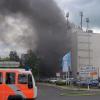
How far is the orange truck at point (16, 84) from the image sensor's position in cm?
2064

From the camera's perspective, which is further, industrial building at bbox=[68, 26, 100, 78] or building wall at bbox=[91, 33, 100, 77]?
building wall at bbox=[91, 33, 100, 77]

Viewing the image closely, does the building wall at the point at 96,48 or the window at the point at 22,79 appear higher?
the building wall at the point at 96,48

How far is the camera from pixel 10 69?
2077cm

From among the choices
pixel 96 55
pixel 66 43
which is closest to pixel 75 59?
pixel 96 55

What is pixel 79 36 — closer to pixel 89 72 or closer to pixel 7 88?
pixel 89 72

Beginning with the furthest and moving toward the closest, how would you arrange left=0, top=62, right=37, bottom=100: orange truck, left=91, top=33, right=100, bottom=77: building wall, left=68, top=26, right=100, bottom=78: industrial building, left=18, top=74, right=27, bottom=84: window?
left=91, top=33, right=100, bottom=77: building wall < left=68, top=26, right=100, bottom=78: industrial building < left=18, top=74, right=27, bottom=84: window < left=0, top=62, right=37, bottom=100: orange truck

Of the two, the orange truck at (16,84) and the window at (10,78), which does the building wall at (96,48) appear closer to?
the orange truck at (16,84)

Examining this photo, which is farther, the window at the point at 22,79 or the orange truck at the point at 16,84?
the window at the point at 22,79

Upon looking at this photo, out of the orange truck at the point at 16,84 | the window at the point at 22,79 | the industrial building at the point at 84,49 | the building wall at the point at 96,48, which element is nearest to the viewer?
the orange truck at the point at 16,84

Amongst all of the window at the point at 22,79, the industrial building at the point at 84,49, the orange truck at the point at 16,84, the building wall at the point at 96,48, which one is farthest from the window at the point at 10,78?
the building wall at the point at 96,48

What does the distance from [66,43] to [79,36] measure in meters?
14.3

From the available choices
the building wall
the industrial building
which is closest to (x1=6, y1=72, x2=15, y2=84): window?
the industrial building

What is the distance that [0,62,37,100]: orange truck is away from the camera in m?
20.6

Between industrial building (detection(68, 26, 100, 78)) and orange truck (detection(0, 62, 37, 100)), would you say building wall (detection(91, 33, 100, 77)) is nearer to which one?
industrial building (detection(68, 26, 100, 78))
